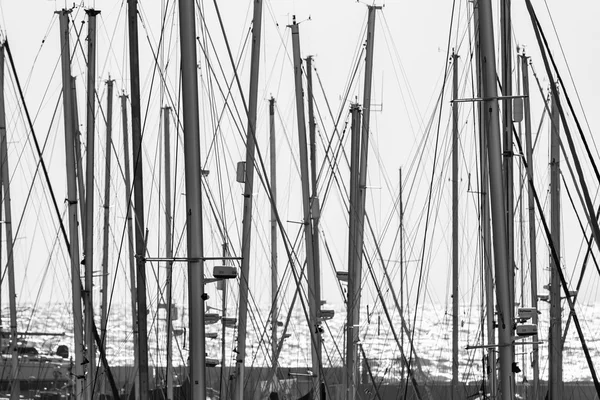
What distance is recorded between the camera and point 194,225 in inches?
667

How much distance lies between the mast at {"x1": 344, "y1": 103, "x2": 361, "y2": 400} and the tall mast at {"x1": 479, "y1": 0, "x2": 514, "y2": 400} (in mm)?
8286

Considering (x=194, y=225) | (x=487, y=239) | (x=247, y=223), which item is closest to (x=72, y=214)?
(x=247, y=223)

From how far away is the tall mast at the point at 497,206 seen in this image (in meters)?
17.7

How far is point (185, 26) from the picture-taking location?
17.4 metres

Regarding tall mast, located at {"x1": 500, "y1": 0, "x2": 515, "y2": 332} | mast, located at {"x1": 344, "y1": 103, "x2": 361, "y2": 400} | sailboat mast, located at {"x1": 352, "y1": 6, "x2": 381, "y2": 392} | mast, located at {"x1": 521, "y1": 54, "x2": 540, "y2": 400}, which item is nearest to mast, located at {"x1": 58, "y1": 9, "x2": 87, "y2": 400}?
mast, located at {"x1": 344, "y1": 103, "x2": 361, "y2": 400}

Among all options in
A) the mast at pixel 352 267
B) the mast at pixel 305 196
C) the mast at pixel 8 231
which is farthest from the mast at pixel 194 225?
the mast at pixel 8 231

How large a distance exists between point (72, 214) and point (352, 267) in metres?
5.96

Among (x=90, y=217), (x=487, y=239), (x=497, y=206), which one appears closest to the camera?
(x=497, y=206)

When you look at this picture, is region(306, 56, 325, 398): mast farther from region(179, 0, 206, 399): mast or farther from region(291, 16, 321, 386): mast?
region(179, 0, 206, 399): mast

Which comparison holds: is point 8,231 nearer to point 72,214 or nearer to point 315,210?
point 72,214

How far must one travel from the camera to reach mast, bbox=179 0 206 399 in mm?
16844

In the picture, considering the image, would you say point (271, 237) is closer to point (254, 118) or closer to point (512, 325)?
point (254, 118)

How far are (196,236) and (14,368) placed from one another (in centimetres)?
1335

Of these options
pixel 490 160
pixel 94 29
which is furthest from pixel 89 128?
pixel 490 160
